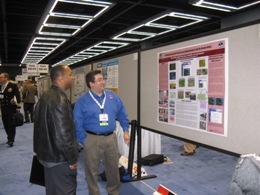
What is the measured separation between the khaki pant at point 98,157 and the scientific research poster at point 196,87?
621 millimetres

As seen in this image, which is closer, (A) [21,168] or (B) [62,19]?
(A) [21,168]

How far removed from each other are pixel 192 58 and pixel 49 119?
128cm

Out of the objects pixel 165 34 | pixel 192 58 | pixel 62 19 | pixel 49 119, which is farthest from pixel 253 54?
pixel 165 34

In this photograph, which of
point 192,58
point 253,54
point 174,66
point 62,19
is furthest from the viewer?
point 62,19

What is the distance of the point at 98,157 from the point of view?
8.70 ft

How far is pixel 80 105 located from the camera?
2668mm

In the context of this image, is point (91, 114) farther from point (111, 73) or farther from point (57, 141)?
point (111, 73)

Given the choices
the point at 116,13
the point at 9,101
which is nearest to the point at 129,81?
the point at 9,101

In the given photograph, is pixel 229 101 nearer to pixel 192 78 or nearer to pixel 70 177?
pixel 192 78

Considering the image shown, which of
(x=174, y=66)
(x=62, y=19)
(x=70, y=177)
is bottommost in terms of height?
(x=70, y=177)

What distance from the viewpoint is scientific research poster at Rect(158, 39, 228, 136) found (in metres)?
1.88

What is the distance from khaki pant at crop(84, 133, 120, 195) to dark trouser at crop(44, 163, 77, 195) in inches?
20.5

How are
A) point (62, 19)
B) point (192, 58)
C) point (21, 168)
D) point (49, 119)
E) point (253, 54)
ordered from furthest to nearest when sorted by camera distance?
1. point (62, 19)
2. point (21, 168)
3. point (192, 58)
4. point (49, 119)
5. point (253, 54)

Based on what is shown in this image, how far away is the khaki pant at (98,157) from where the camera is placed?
262cm
